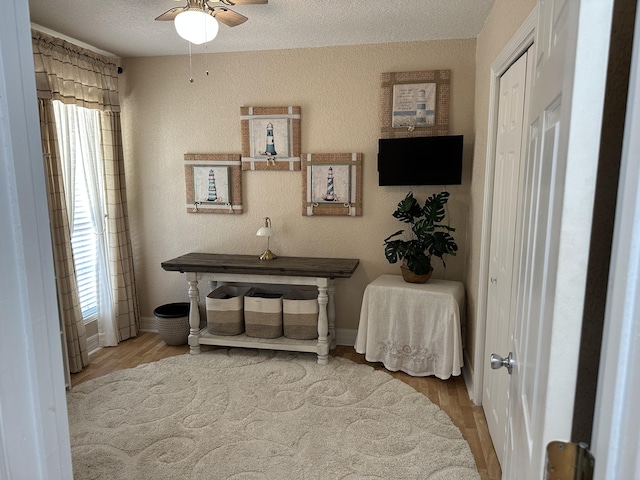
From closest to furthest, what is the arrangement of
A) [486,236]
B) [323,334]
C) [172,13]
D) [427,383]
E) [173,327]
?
1. [172,13]
2. [486,236]
3. [427,383]
4. [323,334]
5. [173,327]

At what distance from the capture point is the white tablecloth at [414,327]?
300 cm

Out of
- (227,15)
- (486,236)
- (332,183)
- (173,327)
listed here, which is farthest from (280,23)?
(173,327)

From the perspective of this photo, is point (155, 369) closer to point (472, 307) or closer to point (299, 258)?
point (299, 258)

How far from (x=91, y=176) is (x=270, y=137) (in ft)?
5.01

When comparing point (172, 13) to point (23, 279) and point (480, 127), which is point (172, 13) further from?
point (23, 279)

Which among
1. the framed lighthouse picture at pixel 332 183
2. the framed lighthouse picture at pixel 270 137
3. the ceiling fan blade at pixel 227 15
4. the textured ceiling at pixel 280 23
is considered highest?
the textured ceiling at pixel 280 23

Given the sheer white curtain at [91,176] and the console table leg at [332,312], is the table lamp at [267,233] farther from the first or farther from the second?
the sheer white curtain at [91,176]

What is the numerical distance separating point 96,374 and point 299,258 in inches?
70.7

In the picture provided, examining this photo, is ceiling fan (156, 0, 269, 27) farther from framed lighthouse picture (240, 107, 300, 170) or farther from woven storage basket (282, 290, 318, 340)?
woven storage basket (282, 290, 318, 340)

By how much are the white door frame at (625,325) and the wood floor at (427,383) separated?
6.18 ft

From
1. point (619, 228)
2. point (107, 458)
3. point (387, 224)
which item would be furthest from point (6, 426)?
point (387, 224)

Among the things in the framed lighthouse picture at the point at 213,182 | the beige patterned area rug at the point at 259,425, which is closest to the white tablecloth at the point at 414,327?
the beige patterned area rug at the point at 259,425

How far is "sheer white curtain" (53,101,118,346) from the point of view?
3332 mm

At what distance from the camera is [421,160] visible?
324 centimetres
